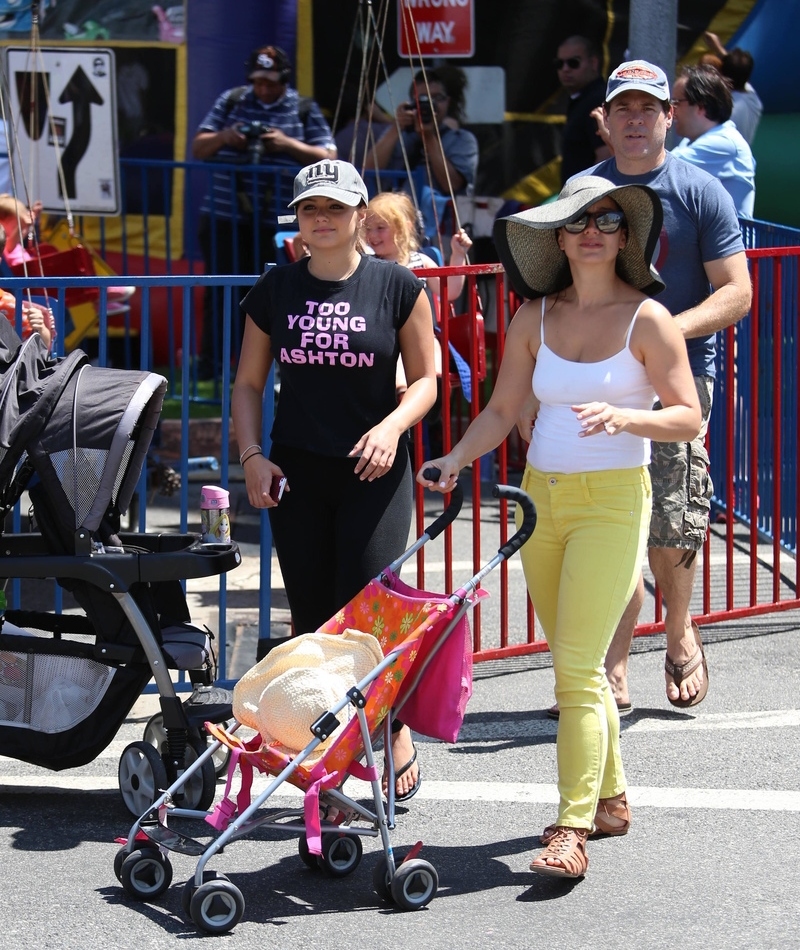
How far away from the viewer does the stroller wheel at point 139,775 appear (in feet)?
15.6

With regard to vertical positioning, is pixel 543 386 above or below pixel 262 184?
below

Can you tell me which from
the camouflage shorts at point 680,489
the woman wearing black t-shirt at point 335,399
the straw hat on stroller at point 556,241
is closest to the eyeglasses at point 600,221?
the straw hat on stroller at point 556,241

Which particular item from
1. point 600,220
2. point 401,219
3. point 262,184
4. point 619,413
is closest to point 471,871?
point 619,413

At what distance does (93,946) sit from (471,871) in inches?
43.1

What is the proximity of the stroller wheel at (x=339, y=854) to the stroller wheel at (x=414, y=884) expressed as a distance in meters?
0.27

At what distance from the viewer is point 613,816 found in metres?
4.74

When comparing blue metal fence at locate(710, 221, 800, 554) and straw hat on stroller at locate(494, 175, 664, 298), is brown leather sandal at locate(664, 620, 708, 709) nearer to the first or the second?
blue metal fence at locate(710, 221, 800, 554)

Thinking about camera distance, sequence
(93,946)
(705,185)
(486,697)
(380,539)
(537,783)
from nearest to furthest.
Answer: (93,946), (380,539), (537,783), (705,185), (486,697)

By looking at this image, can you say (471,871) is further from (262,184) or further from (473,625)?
(262,184)

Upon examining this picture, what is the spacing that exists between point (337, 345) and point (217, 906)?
166 cm

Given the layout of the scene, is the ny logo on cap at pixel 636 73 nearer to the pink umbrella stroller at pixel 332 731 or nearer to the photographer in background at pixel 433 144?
the pink umbrella stroller at pixel 332 731

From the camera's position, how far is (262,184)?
10688mm

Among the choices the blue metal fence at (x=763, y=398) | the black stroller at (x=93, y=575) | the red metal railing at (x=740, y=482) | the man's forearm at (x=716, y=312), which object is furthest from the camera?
the blue metal fence at (x=763, y=398)

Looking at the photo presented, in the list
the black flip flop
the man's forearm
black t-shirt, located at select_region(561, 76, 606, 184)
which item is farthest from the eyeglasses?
black t-shirt, located at select_region(561, 76, 606, 184)
